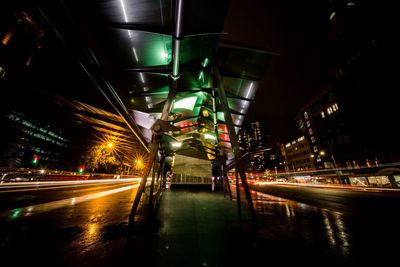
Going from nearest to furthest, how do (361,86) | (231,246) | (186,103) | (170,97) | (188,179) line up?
(231,246)
(170,97)
(186,103)
(188,179)
(361,86)

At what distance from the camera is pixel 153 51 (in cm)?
380

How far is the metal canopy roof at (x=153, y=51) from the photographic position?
2.38 metres

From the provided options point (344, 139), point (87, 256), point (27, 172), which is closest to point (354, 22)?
point (344, 139)

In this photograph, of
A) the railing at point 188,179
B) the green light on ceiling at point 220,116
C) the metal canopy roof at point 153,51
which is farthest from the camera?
the railing at point 188,179

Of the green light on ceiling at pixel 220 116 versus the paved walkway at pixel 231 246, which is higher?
the green light on ceiling at pixel 220 116

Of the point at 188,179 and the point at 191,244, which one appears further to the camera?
Result: the point at 188,179

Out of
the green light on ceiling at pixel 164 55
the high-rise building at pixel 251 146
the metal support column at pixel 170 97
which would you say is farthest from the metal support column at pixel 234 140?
the high-rise building at pixel 251 146

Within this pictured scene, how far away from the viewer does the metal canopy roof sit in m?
2.38

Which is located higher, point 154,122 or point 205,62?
point 205,62

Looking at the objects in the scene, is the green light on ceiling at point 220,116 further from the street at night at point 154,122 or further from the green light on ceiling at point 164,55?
the green light on ceiling at point 164,55

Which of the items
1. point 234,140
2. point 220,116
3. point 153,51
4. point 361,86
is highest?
point 361,86

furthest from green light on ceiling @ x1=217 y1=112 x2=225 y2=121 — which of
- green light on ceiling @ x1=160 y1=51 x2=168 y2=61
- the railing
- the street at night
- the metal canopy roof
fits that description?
→ the railing

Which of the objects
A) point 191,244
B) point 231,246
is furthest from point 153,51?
point 231,246

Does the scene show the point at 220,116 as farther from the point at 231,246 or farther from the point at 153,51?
the point at 231,246
